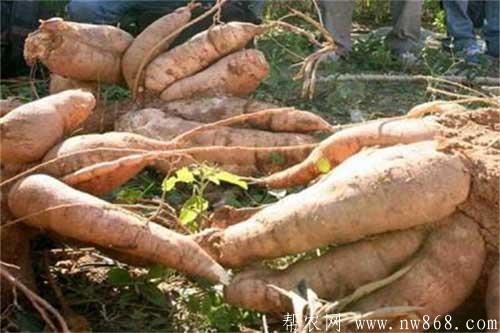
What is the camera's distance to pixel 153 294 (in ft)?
6.71

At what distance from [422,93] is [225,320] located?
198 cm

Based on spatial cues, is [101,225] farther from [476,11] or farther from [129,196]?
[476,11]

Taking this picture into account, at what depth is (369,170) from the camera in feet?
6.27

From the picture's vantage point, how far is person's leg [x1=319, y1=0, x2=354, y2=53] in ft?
13.5

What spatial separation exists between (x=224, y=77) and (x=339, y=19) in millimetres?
1421

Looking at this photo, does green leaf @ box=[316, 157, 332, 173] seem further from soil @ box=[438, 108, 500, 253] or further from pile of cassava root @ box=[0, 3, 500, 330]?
soil @ box=[438, 108, 500, 253]

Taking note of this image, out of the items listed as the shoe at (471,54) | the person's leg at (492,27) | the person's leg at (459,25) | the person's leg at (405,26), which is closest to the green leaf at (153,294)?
the shoe at (471,54)

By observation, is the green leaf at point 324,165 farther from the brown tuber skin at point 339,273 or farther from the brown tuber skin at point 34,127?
the brown tuber skin at point 34,127

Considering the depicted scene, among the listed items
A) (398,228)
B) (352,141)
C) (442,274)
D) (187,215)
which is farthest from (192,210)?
(442,274)

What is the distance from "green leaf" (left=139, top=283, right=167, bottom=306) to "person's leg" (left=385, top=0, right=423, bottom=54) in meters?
2.56

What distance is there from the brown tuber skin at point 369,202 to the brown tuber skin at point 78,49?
40.3 inches

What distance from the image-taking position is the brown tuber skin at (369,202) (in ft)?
6.13

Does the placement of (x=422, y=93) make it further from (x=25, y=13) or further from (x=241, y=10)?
(x=25, y=13)

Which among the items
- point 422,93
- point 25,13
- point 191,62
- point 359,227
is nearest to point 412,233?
point 359,227
